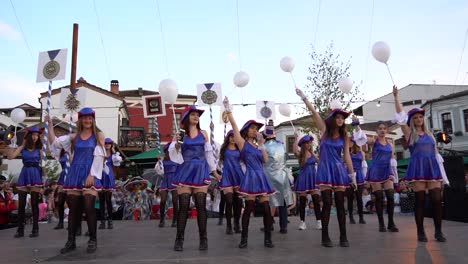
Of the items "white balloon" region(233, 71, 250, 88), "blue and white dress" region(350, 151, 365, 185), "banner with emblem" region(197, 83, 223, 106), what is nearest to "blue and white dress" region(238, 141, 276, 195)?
"blue and white dress" region(350, 151, 365, 185)

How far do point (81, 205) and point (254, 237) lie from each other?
316 centimetres

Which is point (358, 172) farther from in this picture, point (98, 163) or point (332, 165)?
point (98, 163)

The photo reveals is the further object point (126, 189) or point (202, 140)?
point (126, 189)

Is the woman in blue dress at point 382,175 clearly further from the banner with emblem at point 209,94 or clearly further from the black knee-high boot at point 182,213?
the banner with emblem at point 209,94

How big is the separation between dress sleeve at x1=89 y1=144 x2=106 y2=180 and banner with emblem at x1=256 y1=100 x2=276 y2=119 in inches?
351

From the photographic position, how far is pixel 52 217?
12781 mm

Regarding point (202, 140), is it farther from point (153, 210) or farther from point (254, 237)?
point (153, 210)

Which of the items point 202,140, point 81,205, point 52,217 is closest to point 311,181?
point 202,140

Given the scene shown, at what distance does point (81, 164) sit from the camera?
18.3 feet

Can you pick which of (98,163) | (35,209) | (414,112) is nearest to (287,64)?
(414,112)

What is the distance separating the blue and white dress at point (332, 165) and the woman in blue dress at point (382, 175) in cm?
233

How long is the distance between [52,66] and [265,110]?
7183 millimetres

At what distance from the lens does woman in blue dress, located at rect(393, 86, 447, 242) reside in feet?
20.6

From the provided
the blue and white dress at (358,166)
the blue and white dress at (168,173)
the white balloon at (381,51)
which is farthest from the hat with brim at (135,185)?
the white balloon at (381,51)
